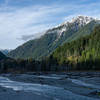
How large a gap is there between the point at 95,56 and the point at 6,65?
7545 cm

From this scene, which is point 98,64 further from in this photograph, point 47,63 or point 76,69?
point 47,63

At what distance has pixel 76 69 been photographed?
529 feet

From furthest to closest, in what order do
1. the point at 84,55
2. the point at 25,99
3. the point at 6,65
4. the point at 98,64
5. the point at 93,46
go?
the point at 93,46 < the point at 84,55 < the point at 6,65 < the point at 98,64 < the point at 25,99

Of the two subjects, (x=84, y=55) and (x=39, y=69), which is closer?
(x=39, y=69)

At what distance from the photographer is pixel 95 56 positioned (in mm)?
168875

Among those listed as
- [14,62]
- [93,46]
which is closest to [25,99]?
[14,62]

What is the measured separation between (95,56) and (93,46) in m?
28.8

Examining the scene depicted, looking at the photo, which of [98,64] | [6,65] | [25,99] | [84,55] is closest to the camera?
[25,99]

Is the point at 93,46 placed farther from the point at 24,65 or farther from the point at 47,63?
the point at 24,65

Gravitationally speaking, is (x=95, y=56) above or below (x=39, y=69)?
above

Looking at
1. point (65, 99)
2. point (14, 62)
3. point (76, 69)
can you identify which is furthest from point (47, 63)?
point (65, 99)

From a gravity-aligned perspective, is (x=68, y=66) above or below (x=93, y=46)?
below

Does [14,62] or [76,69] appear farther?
[14,62]

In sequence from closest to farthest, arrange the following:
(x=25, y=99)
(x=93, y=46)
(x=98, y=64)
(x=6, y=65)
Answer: (x=25, y=99), (x=98, y=64), (x=6, y=65), (x=93, y=46)
